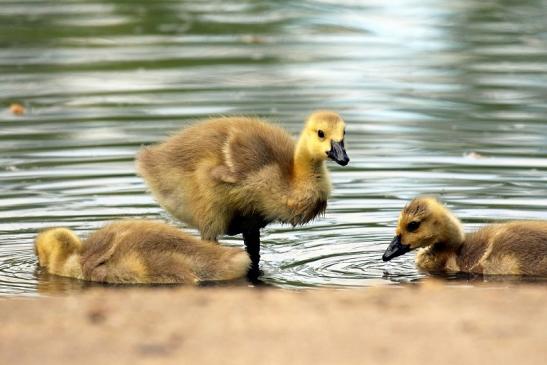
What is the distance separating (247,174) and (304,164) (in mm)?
393

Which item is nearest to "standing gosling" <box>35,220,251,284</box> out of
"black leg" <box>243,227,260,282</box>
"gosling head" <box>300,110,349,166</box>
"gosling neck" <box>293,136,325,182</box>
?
"black leg" <box>243,227,260,282</box>

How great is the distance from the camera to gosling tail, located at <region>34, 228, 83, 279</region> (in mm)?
9203

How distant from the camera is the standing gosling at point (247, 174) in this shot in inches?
365

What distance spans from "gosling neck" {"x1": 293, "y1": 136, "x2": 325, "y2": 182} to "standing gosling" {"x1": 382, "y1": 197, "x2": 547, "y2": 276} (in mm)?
659

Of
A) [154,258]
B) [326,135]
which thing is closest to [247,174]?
[326,135]

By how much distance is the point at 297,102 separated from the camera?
15227mm

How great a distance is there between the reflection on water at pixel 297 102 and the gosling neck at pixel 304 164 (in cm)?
57

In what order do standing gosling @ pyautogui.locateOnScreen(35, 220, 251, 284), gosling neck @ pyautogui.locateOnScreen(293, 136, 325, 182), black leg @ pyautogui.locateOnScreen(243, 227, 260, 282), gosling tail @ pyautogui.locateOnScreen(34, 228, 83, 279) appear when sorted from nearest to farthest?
standing gosling @ pyautogui.locateOnScreen(35, 220, 251, 284) → gosling tail @ pyautogui.locateOnScreen(34, 228, 83, 279) → gosling neck @ pyautogui.locateOnScreen(293, 136, 325, 182) → black leg @ pyautogui.locateOnScreen(243, 227, 260, 282)

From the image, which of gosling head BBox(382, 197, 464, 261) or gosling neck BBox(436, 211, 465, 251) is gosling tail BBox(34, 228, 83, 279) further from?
gosling neck BBox(436, 211, 465, 251)

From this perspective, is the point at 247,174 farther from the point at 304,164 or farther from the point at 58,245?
the point at 58,245

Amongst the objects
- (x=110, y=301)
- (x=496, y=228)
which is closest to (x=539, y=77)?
(x=496, y=228)

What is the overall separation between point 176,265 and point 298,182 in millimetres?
1030

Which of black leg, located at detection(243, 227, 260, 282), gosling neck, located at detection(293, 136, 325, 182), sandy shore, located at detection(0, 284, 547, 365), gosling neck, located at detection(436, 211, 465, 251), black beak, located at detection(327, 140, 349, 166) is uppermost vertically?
black beak, located at detection(327, 140, 349, 166)

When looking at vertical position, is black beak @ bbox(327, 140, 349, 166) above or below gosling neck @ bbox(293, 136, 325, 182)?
above
